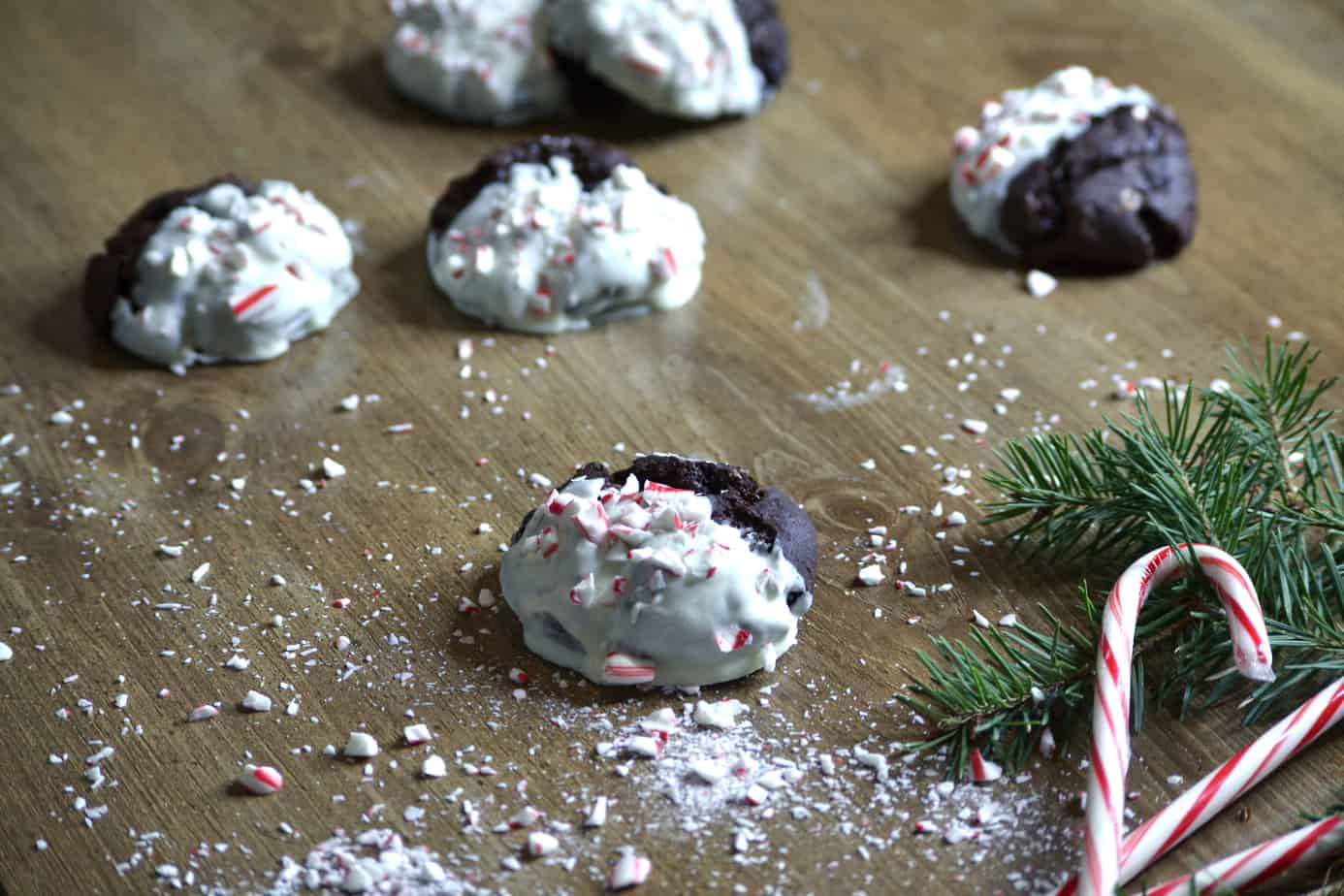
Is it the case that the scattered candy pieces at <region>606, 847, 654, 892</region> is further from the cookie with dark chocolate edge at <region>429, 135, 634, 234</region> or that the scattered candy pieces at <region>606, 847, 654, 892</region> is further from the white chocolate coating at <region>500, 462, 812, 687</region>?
the cookie with dark chocolate edge at <region>429, 135, 634, 234</region>

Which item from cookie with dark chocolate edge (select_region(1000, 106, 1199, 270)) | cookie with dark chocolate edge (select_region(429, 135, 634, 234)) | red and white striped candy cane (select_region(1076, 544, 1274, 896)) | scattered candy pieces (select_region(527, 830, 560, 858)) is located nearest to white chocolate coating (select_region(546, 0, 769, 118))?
cookie with dark chocolate edge (select_region(429, 135, 634, 234))

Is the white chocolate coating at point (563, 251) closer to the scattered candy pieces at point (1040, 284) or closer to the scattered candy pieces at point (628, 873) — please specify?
the scattered candy pieces at point (1040, 284)

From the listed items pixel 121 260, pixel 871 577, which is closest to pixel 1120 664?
pixel 871 577

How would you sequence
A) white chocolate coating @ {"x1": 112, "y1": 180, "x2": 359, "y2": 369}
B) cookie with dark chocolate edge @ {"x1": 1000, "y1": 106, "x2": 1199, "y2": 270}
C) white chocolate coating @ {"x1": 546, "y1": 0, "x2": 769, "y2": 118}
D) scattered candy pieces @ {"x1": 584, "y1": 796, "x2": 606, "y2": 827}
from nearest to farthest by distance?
scattered candy pieces @ {"x1": 584, "y1": 796, "x2": 606, "y2": 827}
white chocolate coating @ {"x1": 112, "y1": 180, "x2": 359, "y2": 369}
cookie with dark chocolate edge @ {"x1": 1000, "y1": 106, "x2": 1199, "y2": 270}
white chocolate coating @ {"x1": 546, "y1": 0, "x2": 769, "y2": 118}

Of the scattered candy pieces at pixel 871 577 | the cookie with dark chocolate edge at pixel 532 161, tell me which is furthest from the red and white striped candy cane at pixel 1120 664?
the cookie with dark chocolate edge at pixel 532 161

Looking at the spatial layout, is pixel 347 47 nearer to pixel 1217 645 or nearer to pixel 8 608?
pixel 8 608

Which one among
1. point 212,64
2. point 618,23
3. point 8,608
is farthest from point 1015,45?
point 8,608
